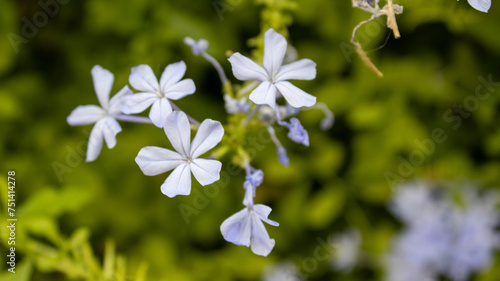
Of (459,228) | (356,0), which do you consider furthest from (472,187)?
(356,0)

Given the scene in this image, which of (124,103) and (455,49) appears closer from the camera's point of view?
(124,103)

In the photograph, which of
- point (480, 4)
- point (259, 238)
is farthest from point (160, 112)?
point (480, 4)

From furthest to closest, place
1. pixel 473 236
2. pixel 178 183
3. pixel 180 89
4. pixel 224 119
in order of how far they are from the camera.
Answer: pixel 224 119 < pixel 473 236 < pixel 180 89 < pixel 178 183

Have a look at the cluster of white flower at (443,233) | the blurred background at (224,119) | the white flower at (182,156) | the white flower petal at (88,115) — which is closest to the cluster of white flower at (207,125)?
the white flower at (182,156)

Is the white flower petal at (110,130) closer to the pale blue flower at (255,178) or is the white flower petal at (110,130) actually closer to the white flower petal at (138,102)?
the white flower petal at (138,102)

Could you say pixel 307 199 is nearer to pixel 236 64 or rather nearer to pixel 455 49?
pixel 455 49

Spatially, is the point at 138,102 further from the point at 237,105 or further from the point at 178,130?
the point at 237,105

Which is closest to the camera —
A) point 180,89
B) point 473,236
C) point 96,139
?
point 180,89

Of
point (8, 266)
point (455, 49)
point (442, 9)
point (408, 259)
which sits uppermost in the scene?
point (455, 49)
